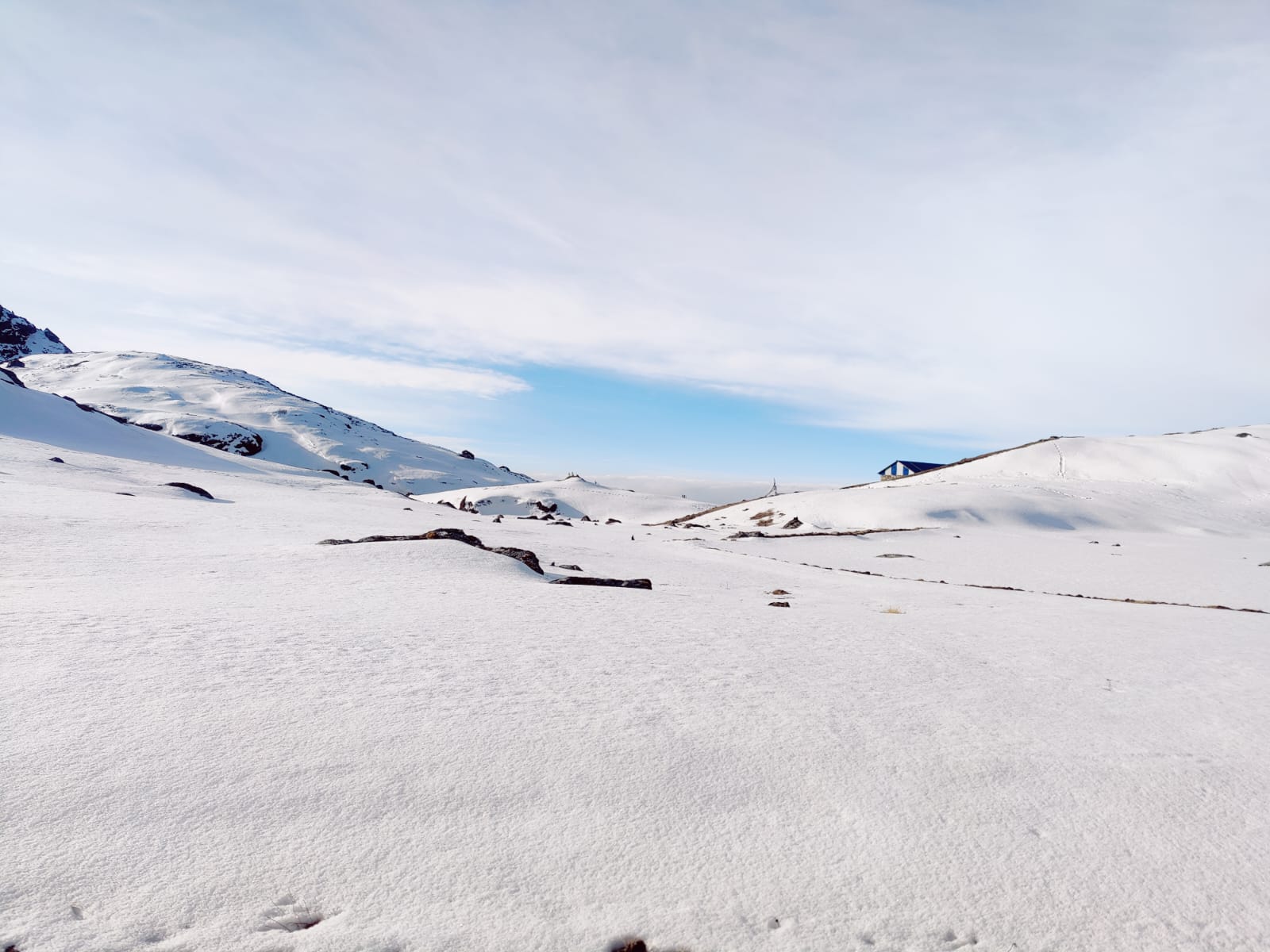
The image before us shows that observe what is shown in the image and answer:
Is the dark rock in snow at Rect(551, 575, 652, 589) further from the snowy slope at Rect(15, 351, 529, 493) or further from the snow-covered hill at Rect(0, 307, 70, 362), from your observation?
the snow-covered hill at Rect(0, 307, 70, 362)

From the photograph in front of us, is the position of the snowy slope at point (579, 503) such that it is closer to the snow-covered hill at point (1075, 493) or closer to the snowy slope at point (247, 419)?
the snow-covered hill at point (1075, 493)

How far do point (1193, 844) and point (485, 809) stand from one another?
2606 mm

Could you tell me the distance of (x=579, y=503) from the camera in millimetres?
49250

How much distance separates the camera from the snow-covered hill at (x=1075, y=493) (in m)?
26.2

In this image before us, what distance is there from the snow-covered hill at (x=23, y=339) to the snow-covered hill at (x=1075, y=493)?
176956 mm

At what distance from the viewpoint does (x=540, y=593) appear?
21.8 feet

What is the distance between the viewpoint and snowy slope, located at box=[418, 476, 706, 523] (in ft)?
153

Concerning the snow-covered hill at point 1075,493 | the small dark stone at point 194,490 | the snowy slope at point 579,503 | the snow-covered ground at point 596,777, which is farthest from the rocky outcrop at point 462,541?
the snowy slope at point 579,503

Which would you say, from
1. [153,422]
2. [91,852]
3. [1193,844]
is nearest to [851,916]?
[1193,844]

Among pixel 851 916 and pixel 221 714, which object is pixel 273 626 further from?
pixel 851 916

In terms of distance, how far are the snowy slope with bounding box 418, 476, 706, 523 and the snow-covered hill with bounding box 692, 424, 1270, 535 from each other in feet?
33.1

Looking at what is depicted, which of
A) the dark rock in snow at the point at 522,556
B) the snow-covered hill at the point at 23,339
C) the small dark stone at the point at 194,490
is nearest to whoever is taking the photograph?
the dark rock in snow at the point at 522,556

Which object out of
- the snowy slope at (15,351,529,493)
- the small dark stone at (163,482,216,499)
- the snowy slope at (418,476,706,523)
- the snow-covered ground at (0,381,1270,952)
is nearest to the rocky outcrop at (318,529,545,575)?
the snow-covered ground at (0,381,1270,952)

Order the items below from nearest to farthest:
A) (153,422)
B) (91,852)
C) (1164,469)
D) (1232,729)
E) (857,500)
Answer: (91,852) → (1232,729) → (857,500) → (1164,469) → (153,422)
